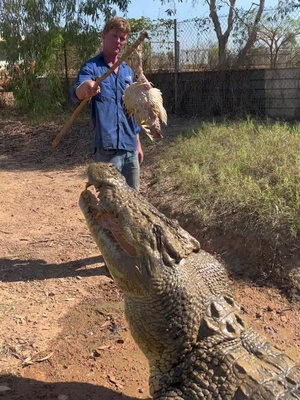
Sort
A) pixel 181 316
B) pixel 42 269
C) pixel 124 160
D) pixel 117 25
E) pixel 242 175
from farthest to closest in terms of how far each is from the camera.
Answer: pixel 242 175, pixel 42 269, pixel 124 160, pixel 117 25, pixel 181 316

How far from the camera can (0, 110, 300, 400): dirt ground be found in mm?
2991

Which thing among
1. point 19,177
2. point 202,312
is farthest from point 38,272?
point 19,177

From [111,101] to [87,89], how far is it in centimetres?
35

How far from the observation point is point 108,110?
3846 millimetres

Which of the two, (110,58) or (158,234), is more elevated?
(110,58)

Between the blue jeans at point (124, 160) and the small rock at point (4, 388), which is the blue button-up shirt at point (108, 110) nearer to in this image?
the blue jeans at point (124, 160)

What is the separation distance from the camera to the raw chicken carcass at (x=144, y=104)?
3816 millimetres

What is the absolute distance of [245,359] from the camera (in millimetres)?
2027

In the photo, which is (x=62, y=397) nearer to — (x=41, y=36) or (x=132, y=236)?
(x=132, y=236)

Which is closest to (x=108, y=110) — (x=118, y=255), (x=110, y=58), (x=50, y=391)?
(x=110, y=58)

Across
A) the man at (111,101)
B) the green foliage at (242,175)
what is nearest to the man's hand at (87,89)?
the man at (111,101)

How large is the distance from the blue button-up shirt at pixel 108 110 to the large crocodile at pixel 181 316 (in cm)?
158

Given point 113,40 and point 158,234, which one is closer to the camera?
point 158,234

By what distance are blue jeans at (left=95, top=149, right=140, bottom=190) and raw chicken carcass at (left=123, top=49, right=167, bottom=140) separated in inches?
9.9
